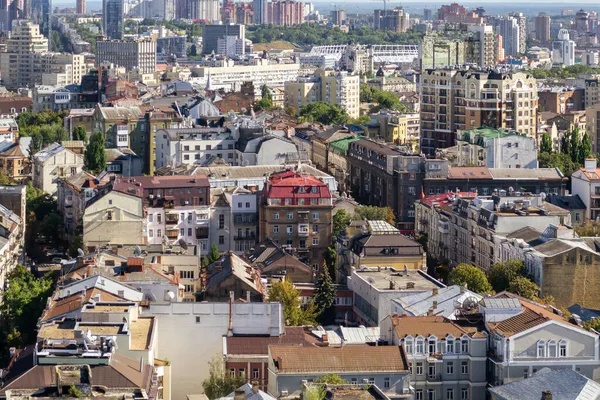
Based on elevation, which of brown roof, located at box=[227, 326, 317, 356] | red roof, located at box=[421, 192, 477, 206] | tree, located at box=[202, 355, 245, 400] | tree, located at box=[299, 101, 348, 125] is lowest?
tree, located at box=[202, 355, 245, 400]

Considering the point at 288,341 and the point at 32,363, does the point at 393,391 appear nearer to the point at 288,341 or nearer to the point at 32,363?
the point at 288,341

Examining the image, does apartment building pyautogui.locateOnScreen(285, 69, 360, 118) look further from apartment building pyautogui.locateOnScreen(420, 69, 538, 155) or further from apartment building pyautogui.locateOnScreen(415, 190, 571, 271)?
apartment building pyautogui.locateOnScreen(415, 190, 571, 271)

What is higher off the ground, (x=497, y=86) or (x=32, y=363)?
(x=497, y=86)

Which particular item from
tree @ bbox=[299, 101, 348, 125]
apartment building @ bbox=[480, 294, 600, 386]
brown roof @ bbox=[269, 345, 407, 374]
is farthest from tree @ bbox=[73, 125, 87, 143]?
brown roof @ bbox=[269, 345, 407, 374]

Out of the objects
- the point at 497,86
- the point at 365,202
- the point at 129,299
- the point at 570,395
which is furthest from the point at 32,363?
the point at 497,86

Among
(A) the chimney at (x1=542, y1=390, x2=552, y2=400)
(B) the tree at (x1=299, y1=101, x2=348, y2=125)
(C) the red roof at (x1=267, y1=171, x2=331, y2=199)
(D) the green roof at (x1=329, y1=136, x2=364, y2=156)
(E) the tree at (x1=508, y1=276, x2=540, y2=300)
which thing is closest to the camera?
(A) the chimney at (x1=542, y1=390, x2=552, y2=400)

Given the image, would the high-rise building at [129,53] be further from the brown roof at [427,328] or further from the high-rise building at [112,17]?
the brown roof at [427,328]
